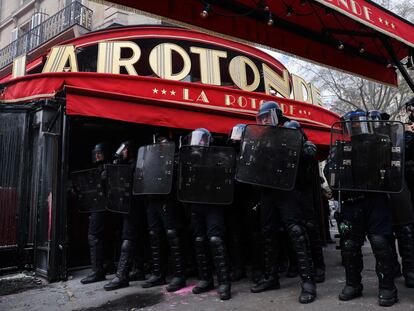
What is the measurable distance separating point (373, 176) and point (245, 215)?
1.96 metres

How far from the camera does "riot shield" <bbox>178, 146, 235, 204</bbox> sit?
411cm

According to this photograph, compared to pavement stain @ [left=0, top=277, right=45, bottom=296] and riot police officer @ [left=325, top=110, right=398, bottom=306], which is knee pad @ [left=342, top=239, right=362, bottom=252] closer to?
riot police officer @ [left=325, top=110, right=398, bottom=306]

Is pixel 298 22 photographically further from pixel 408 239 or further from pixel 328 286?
pixel 328 286

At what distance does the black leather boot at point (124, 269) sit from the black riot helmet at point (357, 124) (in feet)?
9.27

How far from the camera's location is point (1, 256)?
5.59 metres

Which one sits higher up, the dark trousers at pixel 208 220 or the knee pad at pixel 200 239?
the dark trousers at pixel 208 220

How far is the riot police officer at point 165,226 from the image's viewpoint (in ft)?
14.5

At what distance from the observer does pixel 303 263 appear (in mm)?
3641

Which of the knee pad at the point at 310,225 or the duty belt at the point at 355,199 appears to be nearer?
the duty belt at the point at 355,199

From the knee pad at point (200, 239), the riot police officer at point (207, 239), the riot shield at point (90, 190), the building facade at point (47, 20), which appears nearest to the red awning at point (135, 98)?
the riot police officer at point (207, 239)

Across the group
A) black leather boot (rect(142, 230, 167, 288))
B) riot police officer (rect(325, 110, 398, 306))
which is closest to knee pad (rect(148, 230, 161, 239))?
black leather boot (rect(142, 230, 167, 288))

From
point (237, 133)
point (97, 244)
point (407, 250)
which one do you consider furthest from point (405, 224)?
point (97, 244)

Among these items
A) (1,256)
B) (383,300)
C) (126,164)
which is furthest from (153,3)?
(1,256)

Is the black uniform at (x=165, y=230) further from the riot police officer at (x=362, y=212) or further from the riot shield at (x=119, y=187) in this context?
the riot police officer at (x=362, y=212)
